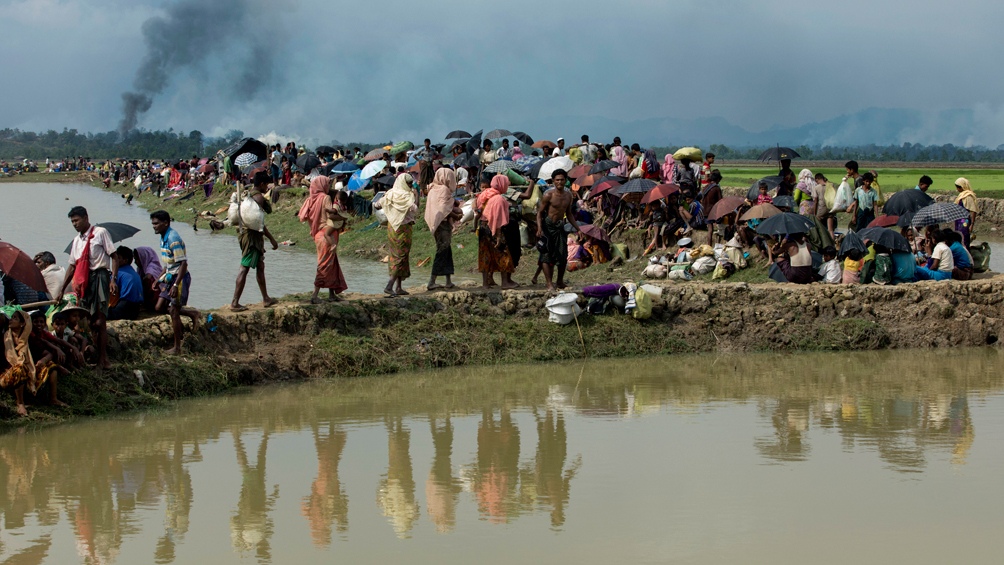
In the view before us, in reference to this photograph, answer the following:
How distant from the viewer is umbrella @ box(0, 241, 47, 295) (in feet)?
26.4

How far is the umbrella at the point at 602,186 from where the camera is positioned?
666 inches

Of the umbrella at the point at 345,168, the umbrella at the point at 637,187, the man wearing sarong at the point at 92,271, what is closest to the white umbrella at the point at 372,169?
the umbrella at the point at 345,168

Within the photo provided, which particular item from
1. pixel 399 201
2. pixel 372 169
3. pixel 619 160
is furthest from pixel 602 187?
pixel 372 169

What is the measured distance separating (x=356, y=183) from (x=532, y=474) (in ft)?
56.7

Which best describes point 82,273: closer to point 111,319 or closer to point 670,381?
point 111,319

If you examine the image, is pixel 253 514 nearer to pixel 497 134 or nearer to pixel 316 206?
pixel 316 206

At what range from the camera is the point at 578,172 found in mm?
18969

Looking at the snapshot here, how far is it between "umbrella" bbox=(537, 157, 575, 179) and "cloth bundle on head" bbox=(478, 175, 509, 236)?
7839 millimetres

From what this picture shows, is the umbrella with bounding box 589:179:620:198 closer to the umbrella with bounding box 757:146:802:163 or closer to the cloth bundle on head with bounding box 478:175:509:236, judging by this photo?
the umbrella with bounding box 757:146:802:163

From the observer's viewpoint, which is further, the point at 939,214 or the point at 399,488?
the point at 939,214

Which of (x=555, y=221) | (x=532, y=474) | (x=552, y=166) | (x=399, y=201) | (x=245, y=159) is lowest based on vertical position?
(x=532, y=474)

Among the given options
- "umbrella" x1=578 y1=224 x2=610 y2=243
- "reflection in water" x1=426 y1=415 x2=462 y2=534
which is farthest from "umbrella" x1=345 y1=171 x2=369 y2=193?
"reflection in water" x1=426 y1=415 x2=462 y2=534

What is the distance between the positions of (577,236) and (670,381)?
233 inches

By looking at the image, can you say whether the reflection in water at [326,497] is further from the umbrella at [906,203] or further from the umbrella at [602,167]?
the umbrella at [602,167]
